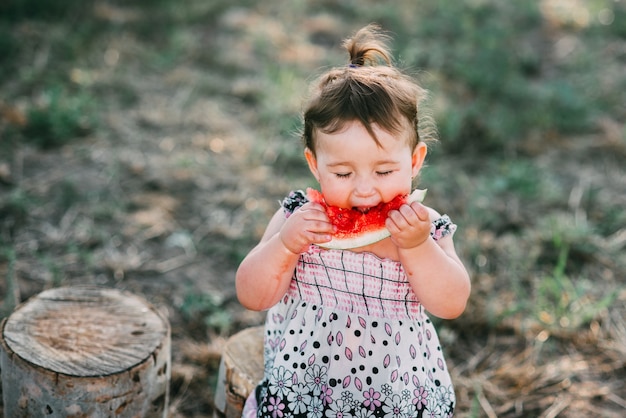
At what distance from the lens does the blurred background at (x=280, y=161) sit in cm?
398

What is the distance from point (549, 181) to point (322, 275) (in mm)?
3540

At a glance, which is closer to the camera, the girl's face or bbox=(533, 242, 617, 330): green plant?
the girl's face

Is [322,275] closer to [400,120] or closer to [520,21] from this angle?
[400,120]

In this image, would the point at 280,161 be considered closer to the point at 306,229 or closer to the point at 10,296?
the point at 10,296

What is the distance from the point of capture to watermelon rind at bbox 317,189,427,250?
233cm

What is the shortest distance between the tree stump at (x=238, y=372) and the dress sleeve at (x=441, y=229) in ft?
2.98

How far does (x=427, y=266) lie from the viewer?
234cm

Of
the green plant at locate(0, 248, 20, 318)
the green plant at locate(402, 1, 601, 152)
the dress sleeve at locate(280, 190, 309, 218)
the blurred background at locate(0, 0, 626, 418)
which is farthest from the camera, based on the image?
the green plant at locate(402, 1, 601, 152)

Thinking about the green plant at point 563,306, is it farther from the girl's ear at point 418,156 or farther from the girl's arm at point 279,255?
the girl's arm at point 279,255

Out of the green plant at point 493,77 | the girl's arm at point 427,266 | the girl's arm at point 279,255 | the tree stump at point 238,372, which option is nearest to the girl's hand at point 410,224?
the girl's arm at point 427,266

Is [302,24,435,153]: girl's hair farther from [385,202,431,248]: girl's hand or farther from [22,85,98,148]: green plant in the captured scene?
[22,85,98,148]: green plant

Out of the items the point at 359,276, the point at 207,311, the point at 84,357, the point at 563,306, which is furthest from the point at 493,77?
the point at 84,357

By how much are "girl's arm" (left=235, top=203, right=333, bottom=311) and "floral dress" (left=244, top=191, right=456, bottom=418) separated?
0.38ft

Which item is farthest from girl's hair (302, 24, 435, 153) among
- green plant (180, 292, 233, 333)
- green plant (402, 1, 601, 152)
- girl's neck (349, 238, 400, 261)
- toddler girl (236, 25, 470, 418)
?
green plant (402, 1, 601, 152)
